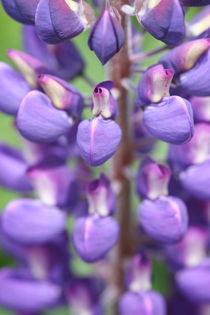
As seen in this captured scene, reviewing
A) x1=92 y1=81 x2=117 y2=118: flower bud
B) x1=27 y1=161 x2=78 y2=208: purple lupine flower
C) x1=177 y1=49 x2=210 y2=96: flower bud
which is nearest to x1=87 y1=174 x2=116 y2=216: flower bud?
x1=27 y1=161 x2=78 y2=208: purple lupine flower

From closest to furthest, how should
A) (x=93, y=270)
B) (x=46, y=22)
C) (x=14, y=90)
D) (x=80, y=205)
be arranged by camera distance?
(x=46, y=22) < (x=14, y=90) < (x=80, y=205) < (x=93, y=270)

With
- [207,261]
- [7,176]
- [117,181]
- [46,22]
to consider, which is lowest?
[207,261]

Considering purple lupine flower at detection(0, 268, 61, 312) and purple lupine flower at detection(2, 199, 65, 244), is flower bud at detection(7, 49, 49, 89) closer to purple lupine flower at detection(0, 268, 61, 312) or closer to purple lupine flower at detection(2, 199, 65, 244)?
purple lupine flower at detection(2, 199, 65, 244)

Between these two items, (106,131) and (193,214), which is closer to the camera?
(106,131)

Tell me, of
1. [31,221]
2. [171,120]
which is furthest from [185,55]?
[31,221]

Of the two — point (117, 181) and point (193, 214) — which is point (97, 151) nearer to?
point (117, 181)

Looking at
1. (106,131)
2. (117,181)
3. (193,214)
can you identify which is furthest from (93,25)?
(193,214)

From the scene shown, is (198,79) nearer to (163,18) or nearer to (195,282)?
(163,18)

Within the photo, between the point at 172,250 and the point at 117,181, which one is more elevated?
the point at 117,181

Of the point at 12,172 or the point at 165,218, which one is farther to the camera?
the point at 12,172
